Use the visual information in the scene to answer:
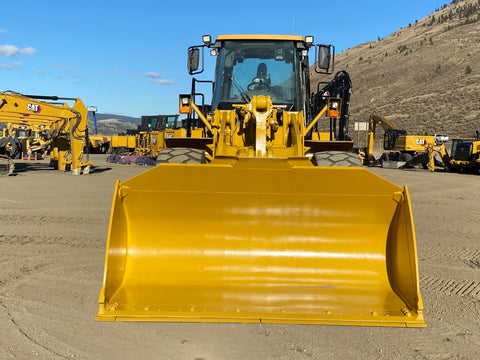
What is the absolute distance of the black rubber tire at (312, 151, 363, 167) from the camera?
520 centimetres

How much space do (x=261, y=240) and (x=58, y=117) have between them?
14.3 meters

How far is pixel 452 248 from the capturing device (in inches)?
245

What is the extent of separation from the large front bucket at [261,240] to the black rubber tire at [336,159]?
132 centimetres

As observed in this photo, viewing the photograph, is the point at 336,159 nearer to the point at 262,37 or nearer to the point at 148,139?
the point at 262,37

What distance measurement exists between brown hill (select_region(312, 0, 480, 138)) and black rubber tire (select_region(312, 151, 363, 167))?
33.5 metres

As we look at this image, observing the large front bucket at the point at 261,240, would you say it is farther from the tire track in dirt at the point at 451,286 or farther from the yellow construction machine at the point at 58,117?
the yellow construction machine at the point at 58,117

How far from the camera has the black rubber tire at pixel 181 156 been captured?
5359 mm

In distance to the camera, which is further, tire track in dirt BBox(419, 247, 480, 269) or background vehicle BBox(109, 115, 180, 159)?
background vehicle BBox(109, 115, 180, 159)

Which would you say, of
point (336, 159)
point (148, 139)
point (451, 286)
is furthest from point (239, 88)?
point (148, 139)

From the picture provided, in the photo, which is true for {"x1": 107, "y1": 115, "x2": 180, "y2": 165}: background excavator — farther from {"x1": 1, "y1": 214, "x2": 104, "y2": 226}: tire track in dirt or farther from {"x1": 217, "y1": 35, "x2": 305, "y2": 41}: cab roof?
{"x1": 217, "y1": 35, "x2": 305, "y2": 41}: cab roof

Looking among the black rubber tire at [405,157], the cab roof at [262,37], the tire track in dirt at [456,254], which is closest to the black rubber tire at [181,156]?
the cab roof at [262,37]

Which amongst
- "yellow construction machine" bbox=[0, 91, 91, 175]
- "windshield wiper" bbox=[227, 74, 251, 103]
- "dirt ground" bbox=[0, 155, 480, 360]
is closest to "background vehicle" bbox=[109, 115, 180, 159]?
"yellow construction machine" bbox=[0, 91, 91, 175]

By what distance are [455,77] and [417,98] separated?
4543 mm

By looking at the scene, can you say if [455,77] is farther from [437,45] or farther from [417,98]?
[437,45]
